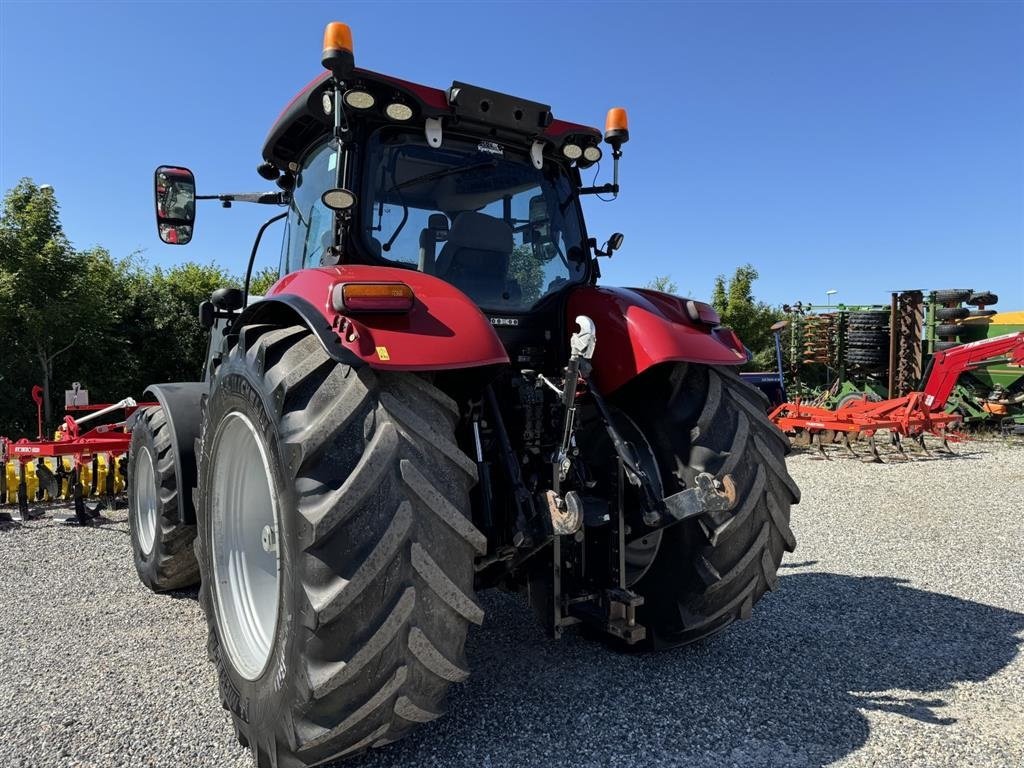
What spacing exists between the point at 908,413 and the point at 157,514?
10.0 meters

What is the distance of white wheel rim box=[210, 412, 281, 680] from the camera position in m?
2.46

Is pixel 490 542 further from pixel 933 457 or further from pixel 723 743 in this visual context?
pixel 933 457

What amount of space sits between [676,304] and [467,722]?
1808 mm

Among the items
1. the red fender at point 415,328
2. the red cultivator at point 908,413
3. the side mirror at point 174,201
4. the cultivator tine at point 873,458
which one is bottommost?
the cultivator tine at point 873,458

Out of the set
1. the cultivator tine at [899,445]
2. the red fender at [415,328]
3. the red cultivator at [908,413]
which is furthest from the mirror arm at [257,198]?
the cultivator tine at [899,445]

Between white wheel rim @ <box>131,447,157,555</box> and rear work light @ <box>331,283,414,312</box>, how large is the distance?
2.75 m

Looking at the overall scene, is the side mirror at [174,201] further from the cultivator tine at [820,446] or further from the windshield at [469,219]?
the cultivator tine at [820,446]

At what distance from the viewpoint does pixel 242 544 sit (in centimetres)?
266

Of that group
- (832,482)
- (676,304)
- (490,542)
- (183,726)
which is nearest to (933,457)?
(832,482)

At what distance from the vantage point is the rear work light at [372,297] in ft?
6.49

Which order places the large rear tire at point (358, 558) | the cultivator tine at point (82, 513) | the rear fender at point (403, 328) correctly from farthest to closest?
1. the cultivator tine at point (82, 513)
2. the rear fender at point (403, 328)
3. the large rear tire at point (358, 558)

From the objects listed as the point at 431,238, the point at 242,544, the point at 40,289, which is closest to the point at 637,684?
the point at 242,544

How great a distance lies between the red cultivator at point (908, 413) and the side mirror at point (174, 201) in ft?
30.0

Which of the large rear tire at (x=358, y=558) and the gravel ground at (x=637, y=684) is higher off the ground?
the large rear tire at (x=358, y=558)
